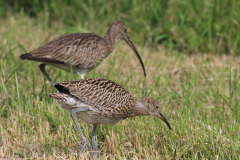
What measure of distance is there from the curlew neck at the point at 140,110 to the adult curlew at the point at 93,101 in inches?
4.7

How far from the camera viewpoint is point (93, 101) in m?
4.30

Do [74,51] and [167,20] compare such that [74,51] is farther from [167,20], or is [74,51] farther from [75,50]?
[167,20]

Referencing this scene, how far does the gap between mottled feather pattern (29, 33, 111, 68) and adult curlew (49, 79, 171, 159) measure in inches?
63.7

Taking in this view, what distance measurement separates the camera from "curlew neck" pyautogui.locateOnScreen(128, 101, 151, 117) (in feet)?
15.5

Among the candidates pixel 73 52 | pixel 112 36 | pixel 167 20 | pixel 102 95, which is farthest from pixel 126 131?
pixel 167 20

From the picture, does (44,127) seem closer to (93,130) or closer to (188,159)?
(93,130)

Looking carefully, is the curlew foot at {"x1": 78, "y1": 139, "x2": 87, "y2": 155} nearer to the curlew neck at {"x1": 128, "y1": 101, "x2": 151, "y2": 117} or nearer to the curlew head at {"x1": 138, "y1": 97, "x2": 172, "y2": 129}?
the curlew neck at {"x1": 128, "y1": 101, "x2": 151, "y2": 117}

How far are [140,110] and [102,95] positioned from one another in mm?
626

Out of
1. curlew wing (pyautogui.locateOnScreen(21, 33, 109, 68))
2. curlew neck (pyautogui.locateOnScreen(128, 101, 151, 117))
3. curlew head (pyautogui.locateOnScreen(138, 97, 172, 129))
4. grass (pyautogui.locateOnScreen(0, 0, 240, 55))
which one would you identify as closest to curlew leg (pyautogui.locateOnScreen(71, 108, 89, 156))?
curlew neck (pyautogui.locateOnScreen(128, 101, 151, 117))

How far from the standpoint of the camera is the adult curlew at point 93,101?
13.8 ft

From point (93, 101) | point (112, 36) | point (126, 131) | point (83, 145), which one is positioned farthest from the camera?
point (112, 36)

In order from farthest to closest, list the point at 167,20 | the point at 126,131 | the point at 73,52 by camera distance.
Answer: the point at 167,20 → the point at 73,52 → the point at 126,131

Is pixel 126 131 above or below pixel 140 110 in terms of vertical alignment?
below

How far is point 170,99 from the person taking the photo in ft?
18.6
